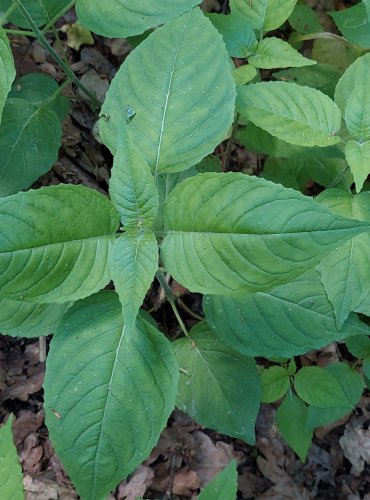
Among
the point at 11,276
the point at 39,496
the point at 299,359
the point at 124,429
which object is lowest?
the point at 299,359

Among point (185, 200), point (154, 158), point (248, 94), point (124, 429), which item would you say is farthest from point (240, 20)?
point (124, 429)

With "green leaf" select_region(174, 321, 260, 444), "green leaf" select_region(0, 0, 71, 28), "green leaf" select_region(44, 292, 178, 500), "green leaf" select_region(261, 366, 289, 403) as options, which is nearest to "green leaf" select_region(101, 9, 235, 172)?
"green leaf" select_region(44, 292, 178, 500)

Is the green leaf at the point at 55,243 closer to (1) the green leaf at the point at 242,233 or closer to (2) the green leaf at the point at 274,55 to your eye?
(1) the green leaf at the point at 242,233

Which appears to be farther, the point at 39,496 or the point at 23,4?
the point at 39,496

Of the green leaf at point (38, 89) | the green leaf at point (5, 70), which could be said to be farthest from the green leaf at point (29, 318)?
the green leaf at point (38, 89)

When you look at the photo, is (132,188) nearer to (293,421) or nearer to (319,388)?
(319,388)

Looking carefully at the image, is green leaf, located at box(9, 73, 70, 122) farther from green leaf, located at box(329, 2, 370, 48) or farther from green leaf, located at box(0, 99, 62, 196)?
green leaf, located at box(329, 2, 370, 48)

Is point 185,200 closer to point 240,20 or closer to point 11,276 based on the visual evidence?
point 11,276

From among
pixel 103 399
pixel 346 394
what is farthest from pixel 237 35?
pixel 346 394
